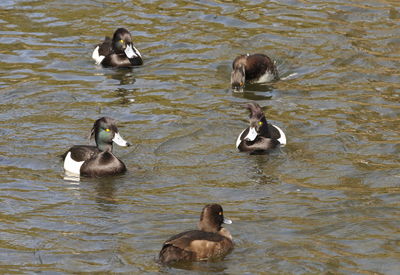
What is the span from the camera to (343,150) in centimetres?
1305

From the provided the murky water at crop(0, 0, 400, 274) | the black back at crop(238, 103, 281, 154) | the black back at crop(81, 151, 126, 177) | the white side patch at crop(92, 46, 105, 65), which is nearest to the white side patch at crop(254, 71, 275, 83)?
the murky water at crop(0, 0, 400, 274)

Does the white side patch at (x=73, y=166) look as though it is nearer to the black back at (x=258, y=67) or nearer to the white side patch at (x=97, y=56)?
the black back at (x=258, y=67)

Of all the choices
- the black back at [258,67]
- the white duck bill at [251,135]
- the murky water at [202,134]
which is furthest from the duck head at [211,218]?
the black back at [258,67]

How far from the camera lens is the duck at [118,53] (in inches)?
682

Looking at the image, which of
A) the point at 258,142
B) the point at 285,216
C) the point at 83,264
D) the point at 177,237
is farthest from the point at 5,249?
the point at 258,142

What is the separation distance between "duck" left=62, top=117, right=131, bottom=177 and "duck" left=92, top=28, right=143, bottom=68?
439 centimetres

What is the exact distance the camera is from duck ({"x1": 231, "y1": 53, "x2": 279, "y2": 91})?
16359mm

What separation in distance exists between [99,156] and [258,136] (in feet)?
7.18

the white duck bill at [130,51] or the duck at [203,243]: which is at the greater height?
the white duck bill at [130,51]

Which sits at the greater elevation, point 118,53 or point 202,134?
point 118,53

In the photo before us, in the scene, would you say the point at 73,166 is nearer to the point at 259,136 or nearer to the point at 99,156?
the point at 99,156

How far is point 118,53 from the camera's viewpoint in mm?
17531

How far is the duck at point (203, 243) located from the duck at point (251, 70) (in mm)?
6602

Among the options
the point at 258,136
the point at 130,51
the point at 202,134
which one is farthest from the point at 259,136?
the point at 130,51
